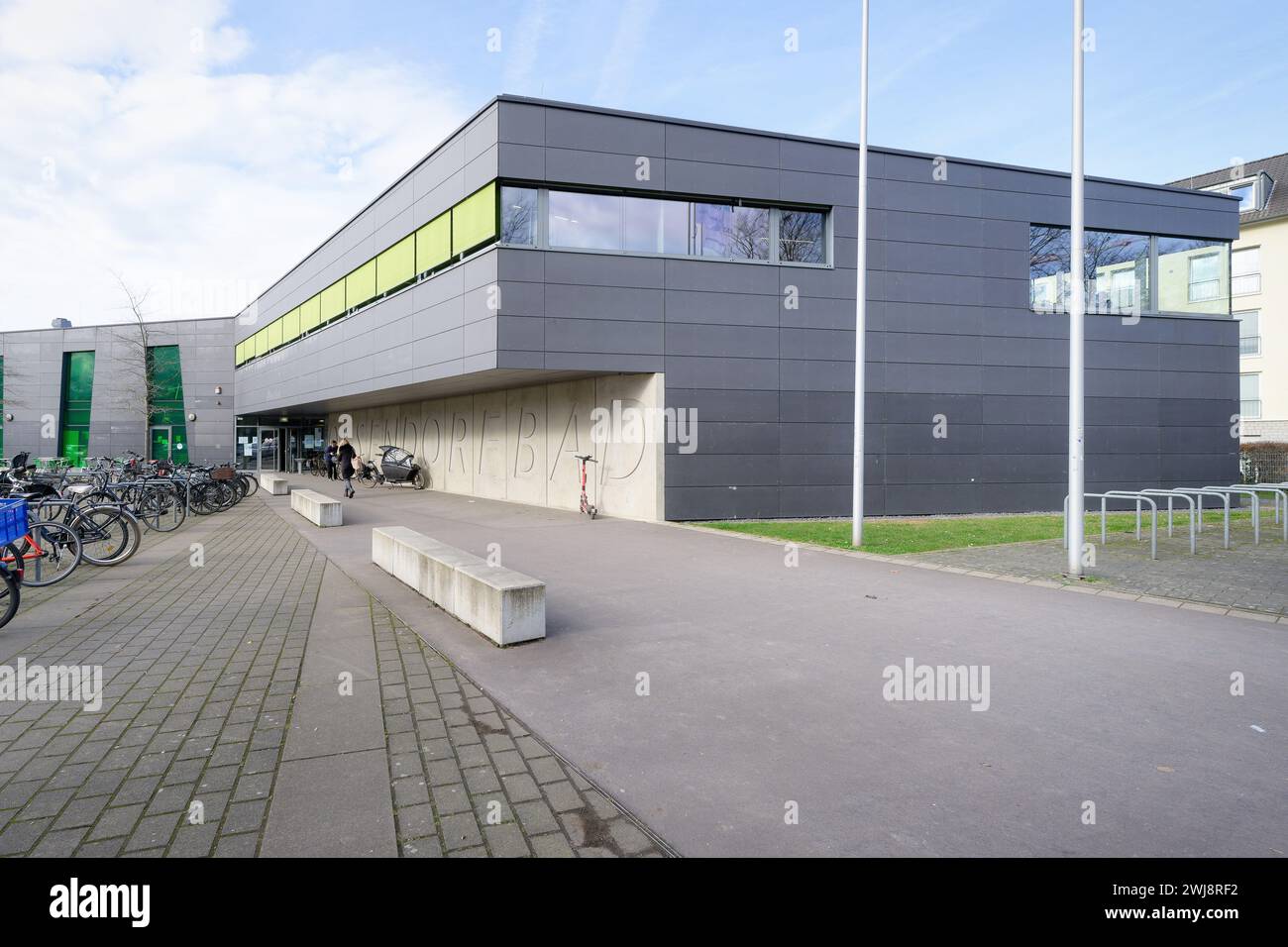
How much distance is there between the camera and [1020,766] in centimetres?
362

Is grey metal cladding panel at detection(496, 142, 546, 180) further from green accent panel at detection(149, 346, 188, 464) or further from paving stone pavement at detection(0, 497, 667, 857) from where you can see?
green accent panel at detection(149, 346, 188, 464)

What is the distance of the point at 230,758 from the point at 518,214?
1365 cm

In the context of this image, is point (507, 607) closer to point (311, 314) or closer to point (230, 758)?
point (230, 758)

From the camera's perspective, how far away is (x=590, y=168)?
1523 cm

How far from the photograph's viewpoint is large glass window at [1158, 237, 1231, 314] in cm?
1952

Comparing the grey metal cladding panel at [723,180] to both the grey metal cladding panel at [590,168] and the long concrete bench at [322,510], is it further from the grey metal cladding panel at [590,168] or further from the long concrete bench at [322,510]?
the long concrete bench at [322,510]

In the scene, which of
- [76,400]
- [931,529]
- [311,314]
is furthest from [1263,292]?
[76,400]

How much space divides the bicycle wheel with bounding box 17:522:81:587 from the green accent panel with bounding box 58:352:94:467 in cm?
4816

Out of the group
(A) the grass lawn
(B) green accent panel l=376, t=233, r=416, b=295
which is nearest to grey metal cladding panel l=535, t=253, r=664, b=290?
(A) the grass lawn

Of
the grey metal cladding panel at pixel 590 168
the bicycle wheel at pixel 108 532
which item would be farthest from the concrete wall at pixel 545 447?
the bicycle wheel at pixel 108 532

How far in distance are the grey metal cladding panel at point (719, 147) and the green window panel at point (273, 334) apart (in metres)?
25.7

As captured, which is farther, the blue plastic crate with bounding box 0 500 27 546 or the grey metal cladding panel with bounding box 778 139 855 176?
the grey metal cladding panel with bounding box 778 139 855 176
